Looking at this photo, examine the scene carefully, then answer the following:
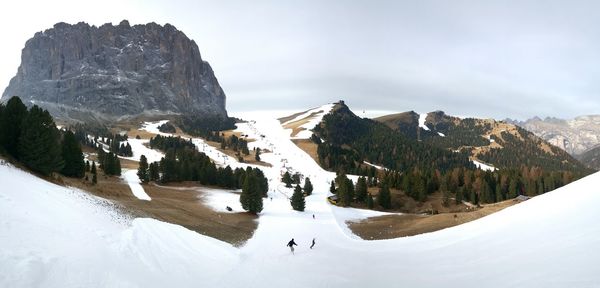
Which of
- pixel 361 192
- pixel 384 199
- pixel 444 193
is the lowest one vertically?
pixel 384 199

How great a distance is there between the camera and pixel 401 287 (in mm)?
22359

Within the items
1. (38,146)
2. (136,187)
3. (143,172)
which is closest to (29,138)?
(38,146)

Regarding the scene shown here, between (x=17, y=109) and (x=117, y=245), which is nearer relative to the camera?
(x=117, y=245)

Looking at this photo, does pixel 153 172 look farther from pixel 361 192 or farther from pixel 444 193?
pixel 444 193

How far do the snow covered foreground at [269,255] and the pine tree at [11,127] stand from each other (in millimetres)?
26266

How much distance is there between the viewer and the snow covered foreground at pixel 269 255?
15.8 m

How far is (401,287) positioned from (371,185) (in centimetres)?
11377

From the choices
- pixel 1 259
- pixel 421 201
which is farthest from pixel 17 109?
pixel 421 201

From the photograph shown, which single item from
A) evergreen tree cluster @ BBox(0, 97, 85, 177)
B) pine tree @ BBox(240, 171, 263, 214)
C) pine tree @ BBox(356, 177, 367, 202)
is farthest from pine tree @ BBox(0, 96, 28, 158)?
pine tree @ BBox(356, 177, 367, 202)

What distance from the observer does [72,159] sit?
216ft

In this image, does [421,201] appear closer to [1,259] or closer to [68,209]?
[68,209]

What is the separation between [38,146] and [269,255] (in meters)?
35.4

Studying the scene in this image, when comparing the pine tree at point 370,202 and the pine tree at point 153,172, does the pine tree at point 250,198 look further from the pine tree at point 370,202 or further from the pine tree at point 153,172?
the pine tree at point 153,172

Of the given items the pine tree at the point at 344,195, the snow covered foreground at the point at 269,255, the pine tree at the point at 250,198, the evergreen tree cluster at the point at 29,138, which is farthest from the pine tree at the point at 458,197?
the evergreen tree cluster at the point at 29,138
